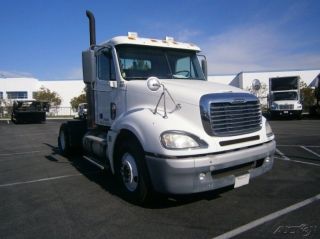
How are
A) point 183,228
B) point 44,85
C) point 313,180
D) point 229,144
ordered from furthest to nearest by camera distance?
point 44,85 < point 313,180 < point 229,144 < point 183,228

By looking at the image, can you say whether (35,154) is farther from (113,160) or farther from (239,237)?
(239,237)

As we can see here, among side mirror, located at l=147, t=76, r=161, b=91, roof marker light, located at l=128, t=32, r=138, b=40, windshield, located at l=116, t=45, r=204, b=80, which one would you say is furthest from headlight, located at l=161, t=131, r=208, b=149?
roof marker light, located at l=128, t=32, r=138, b=40

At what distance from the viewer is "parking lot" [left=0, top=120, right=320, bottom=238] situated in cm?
443

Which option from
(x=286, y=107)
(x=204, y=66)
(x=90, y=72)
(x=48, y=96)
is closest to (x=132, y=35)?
(x=90, y=72)

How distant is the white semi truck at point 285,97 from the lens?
26.2 metres

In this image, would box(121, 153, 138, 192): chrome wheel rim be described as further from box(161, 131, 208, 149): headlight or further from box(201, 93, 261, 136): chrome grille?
box(201, 93, 261, 136): chrome grille

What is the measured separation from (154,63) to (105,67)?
1049 mm

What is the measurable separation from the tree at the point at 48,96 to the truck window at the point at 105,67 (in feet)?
165

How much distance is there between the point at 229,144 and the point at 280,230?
1341 mm

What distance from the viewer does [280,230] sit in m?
4.28

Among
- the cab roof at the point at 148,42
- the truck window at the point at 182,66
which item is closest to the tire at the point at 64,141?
the cab roof at the point at 148,42

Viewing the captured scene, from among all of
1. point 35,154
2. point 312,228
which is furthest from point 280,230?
point 35,154

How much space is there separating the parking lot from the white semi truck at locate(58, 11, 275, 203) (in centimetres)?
42

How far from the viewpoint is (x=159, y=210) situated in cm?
525
